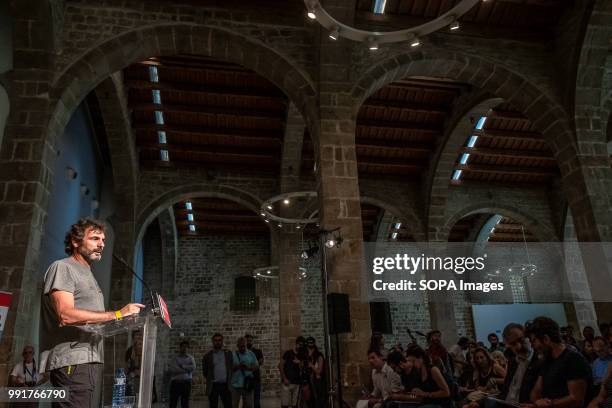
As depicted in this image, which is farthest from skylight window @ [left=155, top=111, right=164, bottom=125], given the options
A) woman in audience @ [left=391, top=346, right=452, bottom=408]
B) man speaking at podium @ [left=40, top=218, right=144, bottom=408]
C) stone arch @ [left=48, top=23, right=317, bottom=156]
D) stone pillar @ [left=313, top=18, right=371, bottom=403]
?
man speaking at podium @ [left=40, top=218, right=144, bottom=408]

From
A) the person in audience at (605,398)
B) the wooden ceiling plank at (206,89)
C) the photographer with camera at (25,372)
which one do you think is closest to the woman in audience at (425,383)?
the person in audience at (605,398)

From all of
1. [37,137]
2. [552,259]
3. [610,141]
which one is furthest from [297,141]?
[552,259]

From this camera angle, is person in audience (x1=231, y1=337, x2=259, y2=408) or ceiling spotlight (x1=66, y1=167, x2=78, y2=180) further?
ceiling spotlight (x1=66, y1=167, x2=78, y2=180)

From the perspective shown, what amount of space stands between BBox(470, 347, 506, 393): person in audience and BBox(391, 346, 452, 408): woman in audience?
0.85m

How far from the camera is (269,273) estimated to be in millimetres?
14859

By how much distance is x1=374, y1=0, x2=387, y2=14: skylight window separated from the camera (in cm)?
759

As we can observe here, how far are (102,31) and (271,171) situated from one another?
6.32 metres

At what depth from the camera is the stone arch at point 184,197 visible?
1159cm

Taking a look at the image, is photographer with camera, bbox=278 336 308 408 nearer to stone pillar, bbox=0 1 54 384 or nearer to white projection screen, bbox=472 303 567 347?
stone pillar, bbox=0 1 54 384

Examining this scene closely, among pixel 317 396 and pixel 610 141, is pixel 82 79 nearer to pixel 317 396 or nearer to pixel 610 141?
pixel 317 396

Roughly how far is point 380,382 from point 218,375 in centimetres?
322

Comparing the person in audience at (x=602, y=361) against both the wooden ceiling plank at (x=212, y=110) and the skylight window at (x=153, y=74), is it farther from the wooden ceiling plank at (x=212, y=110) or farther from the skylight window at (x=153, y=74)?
the skylight window at (x=153, y=74)

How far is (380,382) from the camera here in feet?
17.3

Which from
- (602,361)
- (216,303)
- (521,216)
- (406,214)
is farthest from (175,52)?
(521,216)
